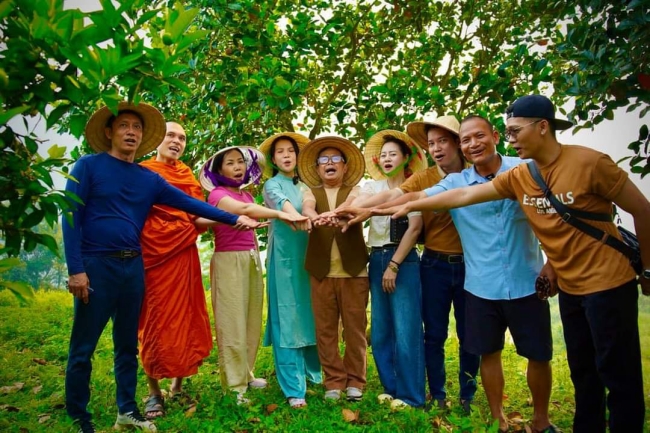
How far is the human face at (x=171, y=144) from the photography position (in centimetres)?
469

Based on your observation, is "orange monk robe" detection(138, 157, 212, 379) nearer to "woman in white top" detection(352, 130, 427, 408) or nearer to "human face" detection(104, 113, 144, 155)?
"human face" detection(104, 113, 144, 155)

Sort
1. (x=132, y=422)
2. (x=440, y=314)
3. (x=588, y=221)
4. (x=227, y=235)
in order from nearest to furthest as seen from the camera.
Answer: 1. (x=588, y=221)
2. (x=132, y=422)
3. (x=440, y=314)
4. (x=227, y=235)

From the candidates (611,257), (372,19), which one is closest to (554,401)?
(611,257)

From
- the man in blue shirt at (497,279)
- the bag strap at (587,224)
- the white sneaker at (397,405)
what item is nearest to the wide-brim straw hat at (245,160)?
the man in blue shirt at (497,279)

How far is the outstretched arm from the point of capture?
11.7ft

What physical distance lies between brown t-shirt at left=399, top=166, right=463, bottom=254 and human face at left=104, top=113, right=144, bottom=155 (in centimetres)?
199

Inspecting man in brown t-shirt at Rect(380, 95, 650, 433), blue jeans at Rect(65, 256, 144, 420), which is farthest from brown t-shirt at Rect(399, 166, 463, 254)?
blue jeans at Rect(65, 256, 144, 420)

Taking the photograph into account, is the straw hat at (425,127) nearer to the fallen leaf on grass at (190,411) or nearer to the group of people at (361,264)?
the group of people at (361,264)

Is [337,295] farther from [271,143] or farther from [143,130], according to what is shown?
[143,130]

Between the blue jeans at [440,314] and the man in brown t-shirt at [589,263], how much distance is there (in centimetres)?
94

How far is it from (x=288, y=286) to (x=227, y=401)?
3.24 feet

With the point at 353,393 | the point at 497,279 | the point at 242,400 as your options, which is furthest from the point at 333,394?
the point at 497,279

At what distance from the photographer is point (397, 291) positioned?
14.0 ft

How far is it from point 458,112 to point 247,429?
4.00 meters
